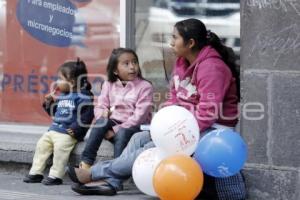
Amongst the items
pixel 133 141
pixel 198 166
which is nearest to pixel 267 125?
pixel 198 166

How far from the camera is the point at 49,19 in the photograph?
7.44 meters

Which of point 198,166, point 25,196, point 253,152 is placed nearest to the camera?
point 198,166

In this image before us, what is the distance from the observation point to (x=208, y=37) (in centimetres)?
602

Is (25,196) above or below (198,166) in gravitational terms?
below

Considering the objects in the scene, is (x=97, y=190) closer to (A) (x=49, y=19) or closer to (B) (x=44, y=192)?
(B) (x=44, y=192)

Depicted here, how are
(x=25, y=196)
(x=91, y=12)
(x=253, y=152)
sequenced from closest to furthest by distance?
(x=253, y=152) < (x=25, y=196) < (x=91, y=12)

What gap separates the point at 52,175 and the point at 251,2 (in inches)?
90.1

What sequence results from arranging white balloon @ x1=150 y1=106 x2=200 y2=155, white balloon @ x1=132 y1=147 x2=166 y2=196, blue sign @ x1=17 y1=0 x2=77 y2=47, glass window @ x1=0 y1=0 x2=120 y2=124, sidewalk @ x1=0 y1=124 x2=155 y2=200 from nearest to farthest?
1. white balloon @ x1=150 y1=106 x2=200 y2=155
2. white balloon @ x1=132 y1=147 x2=166 y2=196
3. sidewalk @ x1=0 y1=124 x2=155 y2=200
4. glass window @ x1=0 y1=0 x2=120 y2=124
5. blue sign @ x1=17 y1=0 x2=77 y2=47

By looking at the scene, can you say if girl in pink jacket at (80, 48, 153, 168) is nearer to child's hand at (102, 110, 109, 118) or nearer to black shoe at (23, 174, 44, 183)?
child's hand at (102, 110, 109, 118)

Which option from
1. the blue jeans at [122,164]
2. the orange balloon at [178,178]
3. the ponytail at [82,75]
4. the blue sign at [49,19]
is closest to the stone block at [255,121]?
the orange balloon at [178,178]

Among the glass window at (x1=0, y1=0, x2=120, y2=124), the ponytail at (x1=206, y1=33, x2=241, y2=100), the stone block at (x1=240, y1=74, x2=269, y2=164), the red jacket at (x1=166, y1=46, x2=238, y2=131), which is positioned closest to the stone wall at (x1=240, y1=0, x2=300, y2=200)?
the stone block at (x1=240, y1=74, x2=269, y2=164)

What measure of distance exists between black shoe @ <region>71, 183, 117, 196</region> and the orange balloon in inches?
30.6

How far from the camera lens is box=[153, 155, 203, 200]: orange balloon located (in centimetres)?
514

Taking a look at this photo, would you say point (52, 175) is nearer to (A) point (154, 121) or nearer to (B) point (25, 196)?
(B) point (25, 196)
